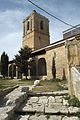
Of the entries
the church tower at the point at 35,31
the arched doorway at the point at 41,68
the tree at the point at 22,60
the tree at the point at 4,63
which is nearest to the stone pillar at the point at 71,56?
the tree at the point at 22,60

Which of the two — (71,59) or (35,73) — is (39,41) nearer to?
(35,73)

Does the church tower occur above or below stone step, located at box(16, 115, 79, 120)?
above

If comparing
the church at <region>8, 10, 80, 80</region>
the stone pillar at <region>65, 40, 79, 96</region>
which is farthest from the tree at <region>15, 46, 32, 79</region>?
the stone pillar at <region>65, 40, 79, 96</region>

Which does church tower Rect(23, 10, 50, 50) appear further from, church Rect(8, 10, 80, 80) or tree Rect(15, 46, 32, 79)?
tree Rect(15, 46, 32, 79)

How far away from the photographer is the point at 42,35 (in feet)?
88.6

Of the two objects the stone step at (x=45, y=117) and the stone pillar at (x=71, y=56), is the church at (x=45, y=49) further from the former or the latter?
the stone step at (x=45, y=117)

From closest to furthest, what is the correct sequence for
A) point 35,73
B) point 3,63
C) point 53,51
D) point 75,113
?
point 75,113, point 53,51, point 35,73, point 3,63

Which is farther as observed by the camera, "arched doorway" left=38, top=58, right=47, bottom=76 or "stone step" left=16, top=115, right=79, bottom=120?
"arched doorway" left=38, top=58, right=47, bottom=76

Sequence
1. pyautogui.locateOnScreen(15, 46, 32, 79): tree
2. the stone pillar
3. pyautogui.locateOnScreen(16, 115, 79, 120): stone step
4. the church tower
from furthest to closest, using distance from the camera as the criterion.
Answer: the church tower
pyautogui.locateOnScreen(15, 46, 32, 79): tree
the stone pillar
pyautogui.locateOnScreen(16, 115, 79, 120): stone step

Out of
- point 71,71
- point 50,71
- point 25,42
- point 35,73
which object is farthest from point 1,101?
point 25,42

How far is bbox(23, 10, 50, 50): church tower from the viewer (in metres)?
25.2

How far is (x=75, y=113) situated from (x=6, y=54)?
21.6 metres

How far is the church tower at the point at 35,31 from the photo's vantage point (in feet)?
82.8

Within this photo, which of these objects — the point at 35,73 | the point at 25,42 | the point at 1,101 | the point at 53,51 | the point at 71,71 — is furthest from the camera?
the point at 25,42
